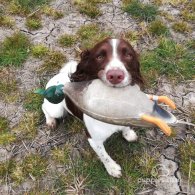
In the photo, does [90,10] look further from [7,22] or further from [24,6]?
[7,22]

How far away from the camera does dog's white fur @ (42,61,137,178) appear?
318 cm

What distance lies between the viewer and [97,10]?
5207 mm

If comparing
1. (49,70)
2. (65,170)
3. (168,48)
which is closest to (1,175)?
(65,170)

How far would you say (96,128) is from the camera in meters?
3.17

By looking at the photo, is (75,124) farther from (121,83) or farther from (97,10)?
(97,10)

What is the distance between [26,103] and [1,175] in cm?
86

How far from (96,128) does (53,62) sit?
1620mm

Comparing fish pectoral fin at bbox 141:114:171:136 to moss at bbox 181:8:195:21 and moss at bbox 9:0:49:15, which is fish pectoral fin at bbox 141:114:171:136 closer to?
moss at bbox 181:8:195:21

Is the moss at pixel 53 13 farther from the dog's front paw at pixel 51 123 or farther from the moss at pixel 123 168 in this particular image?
the moss at pixel 123 168

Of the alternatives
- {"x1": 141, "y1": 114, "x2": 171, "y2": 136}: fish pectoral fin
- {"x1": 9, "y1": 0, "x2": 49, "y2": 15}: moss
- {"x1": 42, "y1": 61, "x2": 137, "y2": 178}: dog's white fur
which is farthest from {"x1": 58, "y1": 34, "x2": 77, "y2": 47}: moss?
{"x1": 141, "y1": 114, "x2": 171, "y2": 136}: fish pectoral fin

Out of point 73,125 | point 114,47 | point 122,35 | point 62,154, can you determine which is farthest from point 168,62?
point 114,47

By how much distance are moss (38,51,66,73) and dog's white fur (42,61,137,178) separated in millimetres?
717

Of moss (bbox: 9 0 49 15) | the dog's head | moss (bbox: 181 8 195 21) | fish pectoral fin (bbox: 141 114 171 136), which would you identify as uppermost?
the dog's head

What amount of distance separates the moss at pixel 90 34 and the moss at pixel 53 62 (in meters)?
0.33
